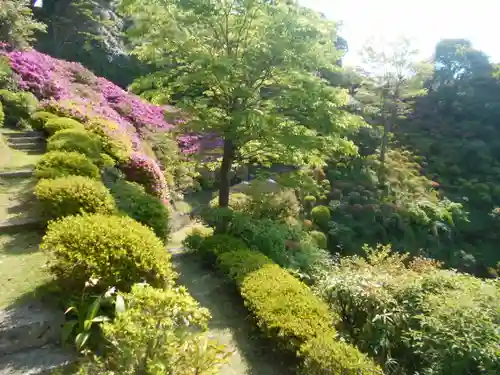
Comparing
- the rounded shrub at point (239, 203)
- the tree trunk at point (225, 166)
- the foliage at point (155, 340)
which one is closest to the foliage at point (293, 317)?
the foliage at point (155, 340)

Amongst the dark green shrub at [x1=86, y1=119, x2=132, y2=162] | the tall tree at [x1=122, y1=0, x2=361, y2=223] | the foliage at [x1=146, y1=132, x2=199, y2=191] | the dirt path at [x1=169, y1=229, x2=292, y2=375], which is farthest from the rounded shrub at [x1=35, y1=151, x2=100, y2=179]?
the foliage at [x1=146, y1=132, x2=199, y2=191]

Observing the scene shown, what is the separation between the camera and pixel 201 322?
287 centimetres

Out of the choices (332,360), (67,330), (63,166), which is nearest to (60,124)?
(63,166)

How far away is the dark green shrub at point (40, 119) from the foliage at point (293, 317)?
656cm

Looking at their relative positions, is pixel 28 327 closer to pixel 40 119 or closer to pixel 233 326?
pixel 233 326

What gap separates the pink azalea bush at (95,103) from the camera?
812 centimetres

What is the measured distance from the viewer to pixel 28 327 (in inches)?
117

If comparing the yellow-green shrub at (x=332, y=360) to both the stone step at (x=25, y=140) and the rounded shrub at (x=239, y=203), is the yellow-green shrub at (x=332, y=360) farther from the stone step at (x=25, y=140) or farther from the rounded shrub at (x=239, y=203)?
the stone step at (x=25, y=140)

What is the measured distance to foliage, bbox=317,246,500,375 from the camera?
10.6ft

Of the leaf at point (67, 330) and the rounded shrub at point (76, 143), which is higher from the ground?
the rounded shrub at point (76, 143)

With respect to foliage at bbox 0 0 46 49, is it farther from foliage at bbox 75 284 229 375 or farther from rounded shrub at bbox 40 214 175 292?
foliage at bbox 75 284 229 375

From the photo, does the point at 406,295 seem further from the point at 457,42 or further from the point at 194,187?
the point at 457,42

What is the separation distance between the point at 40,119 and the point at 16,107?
110 cm

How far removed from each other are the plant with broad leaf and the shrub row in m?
1.78
